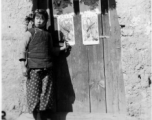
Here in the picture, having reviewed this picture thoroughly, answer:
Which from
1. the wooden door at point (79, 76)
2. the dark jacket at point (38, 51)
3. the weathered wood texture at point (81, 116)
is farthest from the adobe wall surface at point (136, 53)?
the dark jacket at point (38, 51)

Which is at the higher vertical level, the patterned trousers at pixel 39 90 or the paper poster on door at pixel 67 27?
the paper poster on door at pixel 67 27

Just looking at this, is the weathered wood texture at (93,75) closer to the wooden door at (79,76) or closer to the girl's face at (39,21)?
the wooden door at (79,76)

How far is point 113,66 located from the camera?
3.87 m

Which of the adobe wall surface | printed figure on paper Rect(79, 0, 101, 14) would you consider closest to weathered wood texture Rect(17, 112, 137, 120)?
the adobe wall surface

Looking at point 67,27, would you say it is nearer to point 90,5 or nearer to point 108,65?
point 90,5

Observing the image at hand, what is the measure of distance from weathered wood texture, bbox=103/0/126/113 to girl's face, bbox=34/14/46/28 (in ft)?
2.43

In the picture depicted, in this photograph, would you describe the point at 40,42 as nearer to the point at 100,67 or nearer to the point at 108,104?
the point at 100,67

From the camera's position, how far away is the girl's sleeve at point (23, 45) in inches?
148

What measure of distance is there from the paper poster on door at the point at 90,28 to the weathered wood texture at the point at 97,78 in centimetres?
5

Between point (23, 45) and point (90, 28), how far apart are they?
33.3 inches

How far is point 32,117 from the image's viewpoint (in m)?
3.92

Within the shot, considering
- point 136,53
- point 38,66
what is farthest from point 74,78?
point 136,53

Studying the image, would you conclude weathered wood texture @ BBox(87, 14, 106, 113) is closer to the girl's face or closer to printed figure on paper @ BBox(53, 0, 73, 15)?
printed figure on paper @ BBox(53, 0, 73, 15)

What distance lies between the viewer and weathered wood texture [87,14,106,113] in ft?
12.9
